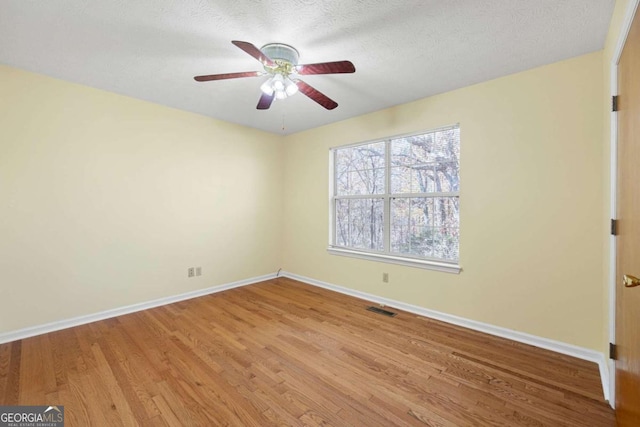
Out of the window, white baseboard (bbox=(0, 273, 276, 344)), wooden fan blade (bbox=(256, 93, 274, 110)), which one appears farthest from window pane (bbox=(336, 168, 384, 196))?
white baseboard (bbox=(0, 273, 276, 344))

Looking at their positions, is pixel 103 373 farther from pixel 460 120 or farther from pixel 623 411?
pixel 460 120

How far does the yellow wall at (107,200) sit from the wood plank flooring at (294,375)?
47 cm

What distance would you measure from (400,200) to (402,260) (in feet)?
2.49

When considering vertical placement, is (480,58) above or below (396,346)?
above

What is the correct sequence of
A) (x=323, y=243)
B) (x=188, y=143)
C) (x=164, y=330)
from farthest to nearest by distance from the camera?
1. (x=323, y=243)
2. (x=188, y=143)
3. (x=164, y=330)

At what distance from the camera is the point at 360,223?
3.96 meters

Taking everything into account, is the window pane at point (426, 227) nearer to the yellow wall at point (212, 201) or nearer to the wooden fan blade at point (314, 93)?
the yellow wall at point (212, 201)

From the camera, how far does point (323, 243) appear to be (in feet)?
13.9

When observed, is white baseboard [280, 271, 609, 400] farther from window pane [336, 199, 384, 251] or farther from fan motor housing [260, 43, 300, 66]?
fan motor housing [260, 43, 300, 66]

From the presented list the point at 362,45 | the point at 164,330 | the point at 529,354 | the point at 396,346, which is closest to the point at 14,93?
the point at 164,330

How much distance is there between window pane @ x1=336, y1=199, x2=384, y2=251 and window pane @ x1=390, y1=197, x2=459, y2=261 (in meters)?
0.23

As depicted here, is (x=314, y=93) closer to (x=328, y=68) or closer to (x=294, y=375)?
(x=328, y=68)

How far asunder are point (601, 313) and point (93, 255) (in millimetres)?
4781

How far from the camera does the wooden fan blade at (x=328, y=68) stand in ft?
5.94
